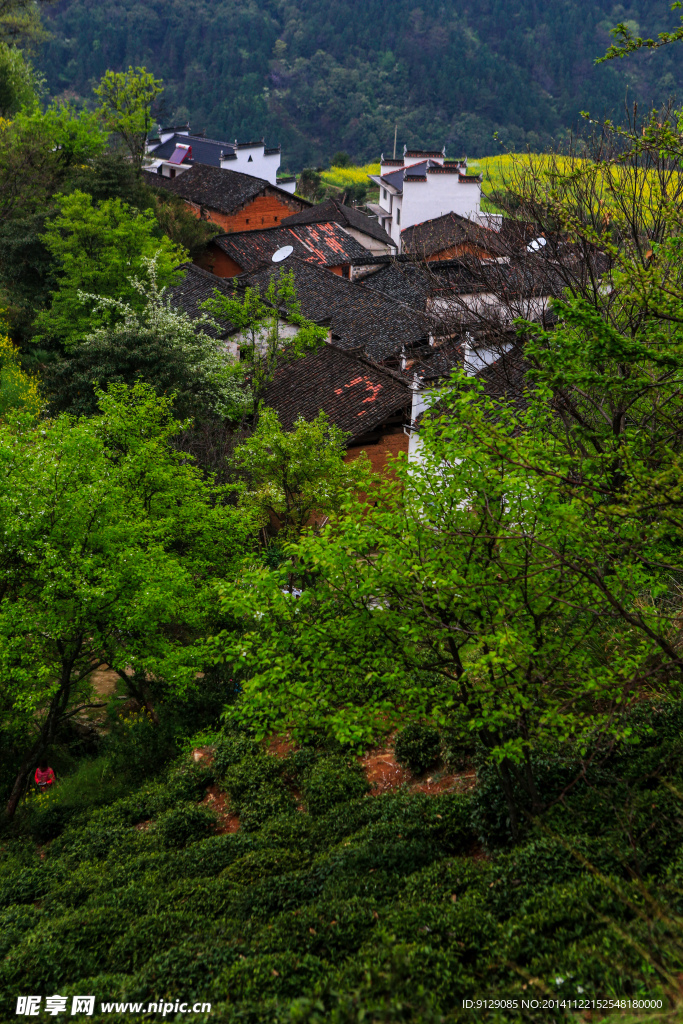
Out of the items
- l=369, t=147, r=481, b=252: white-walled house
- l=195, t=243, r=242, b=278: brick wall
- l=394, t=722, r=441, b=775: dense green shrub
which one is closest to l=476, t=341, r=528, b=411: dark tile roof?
l=394, t=722, r=441, b=775: dense green shrub

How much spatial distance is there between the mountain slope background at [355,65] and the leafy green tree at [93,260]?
98752 millimetres

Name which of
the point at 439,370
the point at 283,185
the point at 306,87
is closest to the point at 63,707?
the point at 439,370

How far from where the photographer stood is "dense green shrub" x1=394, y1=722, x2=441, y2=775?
1305cm

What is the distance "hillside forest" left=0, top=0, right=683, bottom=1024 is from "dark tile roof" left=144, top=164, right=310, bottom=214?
4775cm

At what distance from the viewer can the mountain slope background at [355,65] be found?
125 metres

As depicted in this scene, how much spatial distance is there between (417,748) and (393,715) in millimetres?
5387

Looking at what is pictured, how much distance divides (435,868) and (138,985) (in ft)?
12.2

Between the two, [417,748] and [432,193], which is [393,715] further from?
[432,193]

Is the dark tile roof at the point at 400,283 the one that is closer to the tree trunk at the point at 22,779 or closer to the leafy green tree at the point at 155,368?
the leafy green tree at the point at 155,368

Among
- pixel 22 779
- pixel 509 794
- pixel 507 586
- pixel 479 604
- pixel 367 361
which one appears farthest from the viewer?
pixel 367 361

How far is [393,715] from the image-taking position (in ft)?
27.0

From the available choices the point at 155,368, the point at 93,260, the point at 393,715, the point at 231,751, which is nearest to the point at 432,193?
the point at 93,260

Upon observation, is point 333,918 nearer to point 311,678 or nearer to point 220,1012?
point 220,1012

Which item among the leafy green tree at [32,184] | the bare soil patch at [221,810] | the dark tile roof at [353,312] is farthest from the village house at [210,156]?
the bare soil patch at [221,810]
